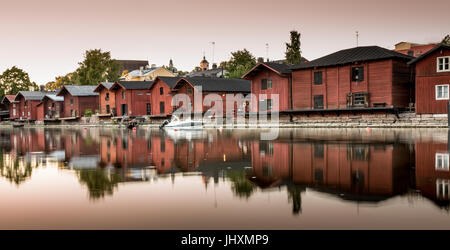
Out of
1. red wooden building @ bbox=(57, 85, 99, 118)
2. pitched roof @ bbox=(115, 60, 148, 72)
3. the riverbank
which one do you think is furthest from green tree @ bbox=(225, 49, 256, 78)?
pitched roof @ bbox=(115, 60, 148, 72)

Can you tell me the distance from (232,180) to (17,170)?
7146mm

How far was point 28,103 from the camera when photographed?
100812 mm

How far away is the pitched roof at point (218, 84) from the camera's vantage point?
2500 inches

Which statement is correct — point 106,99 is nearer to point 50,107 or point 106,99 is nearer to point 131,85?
point 131,85

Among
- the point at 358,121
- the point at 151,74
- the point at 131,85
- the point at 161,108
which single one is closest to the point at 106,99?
the point at 131,85

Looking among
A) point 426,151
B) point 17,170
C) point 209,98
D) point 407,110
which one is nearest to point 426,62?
point 407,110

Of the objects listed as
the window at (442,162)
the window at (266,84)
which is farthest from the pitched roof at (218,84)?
the window at (442,162)

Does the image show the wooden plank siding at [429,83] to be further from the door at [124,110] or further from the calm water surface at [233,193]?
the door at [124,110]

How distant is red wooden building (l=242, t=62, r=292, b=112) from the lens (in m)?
54.2

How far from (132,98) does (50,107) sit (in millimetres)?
28018

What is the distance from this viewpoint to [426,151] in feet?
57.3

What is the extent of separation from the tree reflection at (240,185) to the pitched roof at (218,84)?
5078 centimetres

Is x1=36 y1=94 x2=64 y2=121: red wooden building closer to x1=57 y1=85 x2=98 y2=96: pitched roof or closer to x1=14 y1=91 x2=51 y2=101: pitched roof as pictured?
x1=14 y1=91 x2=51 y2=101: pitched roof
